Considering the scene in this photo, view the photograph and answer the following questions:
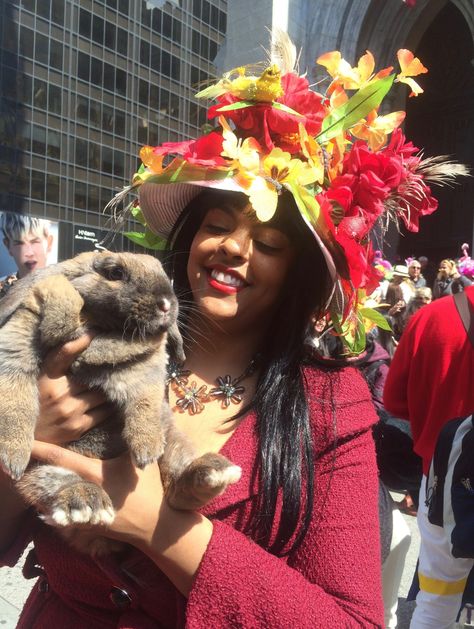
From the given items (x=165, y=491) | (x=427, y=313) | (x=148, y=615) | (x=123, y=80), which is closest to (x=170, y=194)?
(x=165, y=491)

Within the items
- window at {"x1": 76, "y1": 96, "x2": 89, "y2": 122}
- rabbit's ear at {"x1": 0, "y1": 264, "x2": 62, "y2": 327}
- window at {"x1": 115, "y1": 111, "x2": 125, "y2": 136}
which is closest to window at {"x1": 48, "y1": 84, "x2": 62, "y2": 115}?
window at {"x1": 76, "y1": 96, "x2": 89, "y2": 122}

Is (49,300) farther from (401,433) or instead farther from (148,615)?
(401,433)

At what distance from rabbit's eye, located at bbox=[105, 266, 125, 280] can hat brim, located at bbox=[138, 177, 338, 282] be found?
38cm

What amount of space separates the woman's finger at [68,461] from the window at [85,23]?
43794 mm

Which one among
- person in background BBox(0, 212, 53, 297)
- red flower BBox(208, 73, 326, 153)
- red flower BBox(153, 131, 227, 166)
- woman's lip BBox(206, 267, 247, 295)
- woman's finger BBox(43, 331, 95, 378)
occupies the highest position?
person in background BBox(0, 212, 53, 297)

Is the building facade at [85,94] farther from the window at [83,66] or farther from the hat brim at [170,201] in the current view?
the hat brim at [170,201]

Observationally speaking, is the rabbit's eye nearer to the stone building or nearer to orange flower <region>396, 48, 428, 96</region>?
orange flower <region>396, 48, 428, 96</region>

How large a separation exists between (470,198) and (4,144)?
29.4m

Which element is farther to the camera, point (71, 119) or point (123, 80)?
point (123, 80)

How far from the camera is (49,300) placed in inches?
56.4

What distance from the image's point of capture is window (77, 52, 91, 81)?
4016 cm

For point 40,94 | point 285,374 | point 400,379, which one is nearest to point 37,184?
point 40,94

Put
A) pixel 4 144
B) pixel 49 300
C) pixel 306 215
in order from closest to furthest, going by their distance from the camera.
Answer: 1. pixel 49 300
2. pixel 306 215
3. pixel 4 144

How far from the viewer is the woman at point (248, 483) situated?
1.37m
